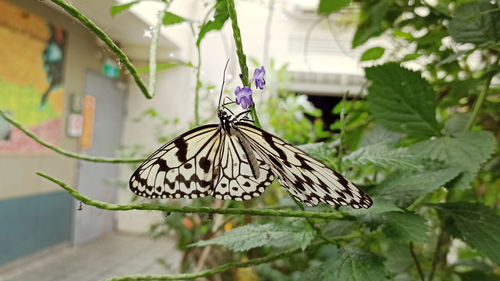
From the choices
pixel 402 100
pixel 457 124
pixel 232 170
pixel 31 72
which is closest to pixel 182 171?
pixel 232 170

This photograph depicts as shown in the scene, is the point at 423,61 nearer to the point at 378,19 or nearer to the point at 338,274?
the point at 378,19

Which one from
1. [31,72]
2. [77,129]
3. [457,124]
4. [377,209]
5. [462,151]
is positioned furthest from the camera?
[77,129]

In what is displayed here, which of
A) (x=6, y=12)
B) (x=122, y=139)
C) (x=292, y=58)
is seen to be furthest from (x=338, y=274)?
(x=122, y=139)

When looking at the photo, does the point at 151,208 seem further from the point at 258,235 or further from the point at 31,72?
the point at 31,72

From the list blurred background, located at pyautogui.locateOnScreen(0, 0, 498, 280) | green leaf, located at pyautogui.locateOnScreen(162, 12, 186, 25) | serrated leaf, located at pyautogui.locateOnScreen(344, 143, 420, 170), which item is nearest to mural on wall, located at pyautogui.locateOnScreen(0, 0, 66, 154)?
blurred background, located at pyautogui.locateOnScreen(0, 0, 498, 280)

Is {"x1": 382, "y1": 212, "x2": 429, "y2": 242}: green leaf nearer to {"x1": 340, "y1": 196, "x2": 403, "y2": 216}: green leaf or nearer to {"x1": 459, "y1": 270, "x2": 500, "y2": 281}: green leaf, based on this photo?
{"x1": 340, "y1": 196, "x2": 403, "y2": 216}: green leaf

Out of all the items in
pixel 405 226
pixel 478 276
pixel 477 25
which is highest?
pixel 477 25

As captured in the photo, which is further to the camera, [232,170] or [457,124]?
[457,124]
